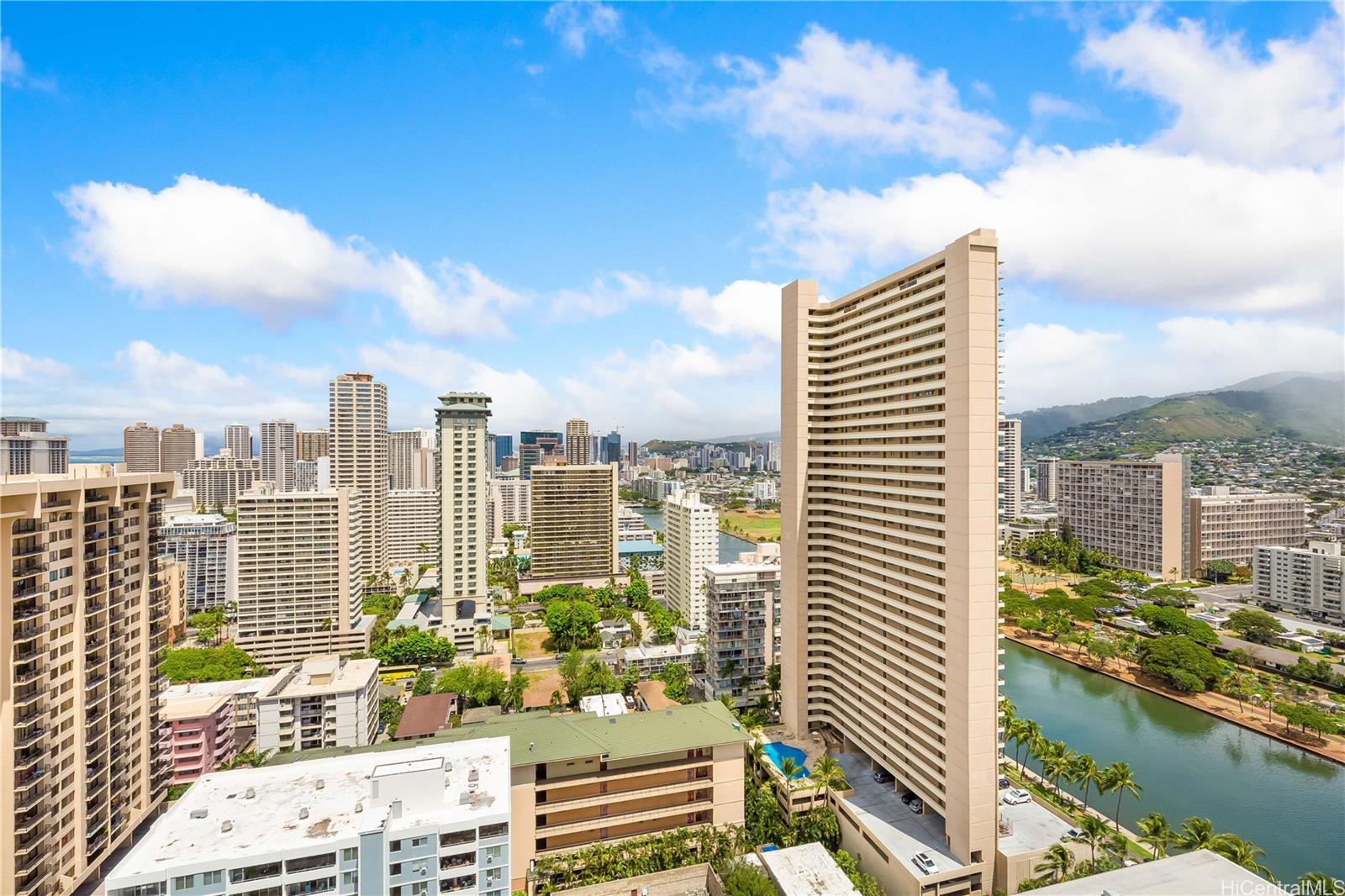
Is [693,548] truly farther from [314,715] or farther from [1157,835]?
[1157,835]

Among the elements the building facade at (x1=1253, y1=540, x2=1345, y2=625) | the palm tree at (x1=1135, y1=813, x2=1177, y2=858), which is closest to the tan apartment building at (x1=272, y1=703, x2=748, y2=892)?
the palm tree at (x1=1135, y1=813, x2=1177, y2=858)

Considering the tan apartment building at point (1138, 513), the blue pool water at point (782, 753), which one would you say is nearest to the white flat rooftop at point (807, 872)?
the blue pool water at point (782, 753)

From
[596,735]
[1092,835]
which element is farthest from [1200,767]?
[596,735]

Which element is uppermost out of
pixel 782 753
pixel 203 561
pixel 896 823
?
pixel 203 561

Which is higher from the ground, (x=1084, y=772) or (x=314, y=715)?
(x=1084, y=772)

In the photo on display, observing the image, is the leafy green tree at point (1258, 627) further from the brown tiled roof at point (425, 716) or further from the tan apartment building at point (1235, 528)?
the brown tiled roof at point (425, 716)

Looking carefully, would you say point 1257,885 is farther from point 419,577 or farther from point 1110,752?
point 419,577
